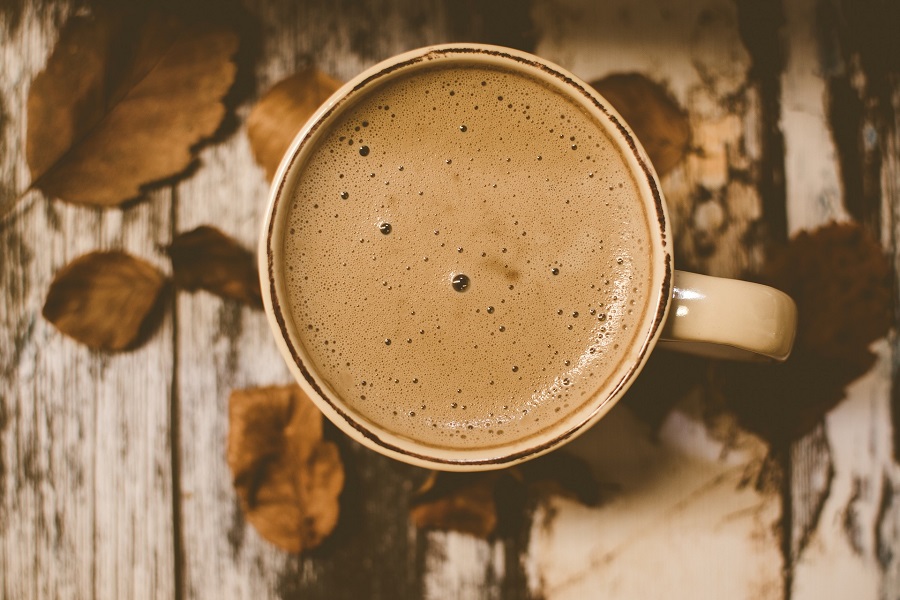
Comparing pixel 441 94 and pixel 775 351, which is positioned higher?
pixel 441 94

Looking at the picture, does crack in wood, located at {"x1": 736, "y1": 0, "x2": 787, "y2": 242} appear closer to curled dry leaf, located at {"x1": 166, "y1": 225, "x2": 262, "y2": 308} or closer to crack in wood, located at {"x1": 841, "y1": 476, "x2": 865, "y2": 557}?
crack in wood, located at {"x1": 841, "y1": 476, "x2": 865, "y2": 557}

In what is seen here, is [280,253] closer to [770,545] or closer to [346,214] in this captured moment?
[346,214]

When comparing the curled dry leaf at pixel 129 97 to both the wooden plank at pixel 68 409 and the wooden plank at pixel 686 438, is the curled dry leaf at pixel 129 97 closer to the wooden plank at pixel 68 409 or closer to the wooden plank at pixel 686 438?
the wooden plank at pixel 68 409

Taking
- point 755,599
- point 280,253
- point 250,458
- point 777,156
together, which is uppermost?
point 777,156

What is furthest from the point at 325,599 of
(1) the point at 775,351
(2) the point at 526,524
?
(1) the point at 775,351

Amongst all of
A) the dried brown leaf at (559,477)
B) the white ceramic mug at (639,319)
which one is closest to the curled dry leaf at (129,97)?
the white ceramic mug at (639,319)

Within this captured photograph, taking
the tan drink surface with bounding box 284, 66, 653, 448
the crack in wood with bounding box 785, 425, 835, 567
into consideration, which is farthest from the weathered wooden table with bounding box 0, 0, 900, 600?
the tan drink surface with bounding box 284, 66, 653, 448

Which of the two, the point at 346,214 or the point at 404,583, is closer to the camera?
the point at 346,214
